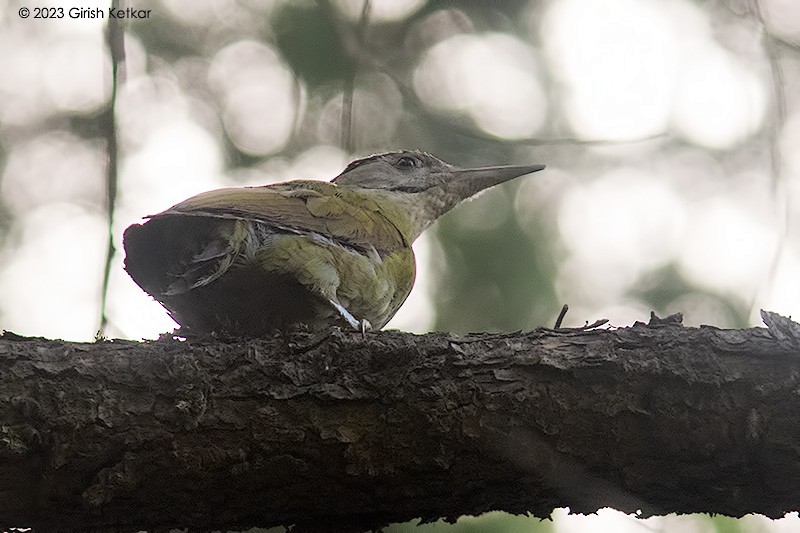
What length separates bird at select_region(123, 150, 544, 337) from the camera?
3.93 meters

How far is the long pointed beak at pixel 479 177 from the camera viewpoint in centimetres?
→ 584

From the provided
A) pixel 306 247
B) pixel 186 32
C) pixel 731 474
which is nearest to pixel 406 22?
pixel 186 32

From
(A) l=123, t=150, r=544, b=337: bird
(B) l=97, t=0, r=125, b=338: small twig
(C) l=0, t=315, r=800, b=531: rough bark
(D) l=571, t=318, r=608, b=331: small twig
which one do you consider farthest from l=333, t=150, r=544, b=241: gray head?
(C) l=0, t=315, r=800, b=531: rough bark

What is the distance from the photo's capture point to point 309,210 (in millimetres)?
4652

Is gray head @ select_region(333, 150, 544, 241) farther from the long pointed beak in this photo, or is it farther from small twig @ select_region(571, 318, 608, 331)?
small twig @ select_region(571, 318, 608, 331)

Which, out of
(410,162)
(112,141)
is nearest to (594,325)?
(112,141)

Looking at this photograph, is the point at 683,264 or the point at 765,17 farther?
the point at 683,264

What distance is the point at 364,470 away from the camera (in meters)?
3.12

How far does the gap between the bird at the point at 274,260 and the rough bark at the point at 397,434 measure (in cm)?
73

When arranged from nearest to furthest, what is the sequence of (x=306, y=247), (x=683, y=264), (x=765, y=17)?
(x=306, y=247) < (x=765, y=17) < (x=683, y=264)

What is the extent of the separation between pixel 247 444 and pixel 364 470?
1.39 ft

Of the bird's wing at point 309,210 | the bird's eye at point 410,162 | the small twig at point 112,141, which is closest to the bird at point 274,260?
the bird's wing at point 309,210

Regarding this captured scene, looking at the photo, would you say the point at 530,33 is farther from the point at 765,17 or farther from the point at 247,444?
the point at 247,444

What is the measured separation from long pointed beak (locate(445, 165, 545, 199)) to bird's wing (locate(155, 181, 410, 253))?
75 cm
